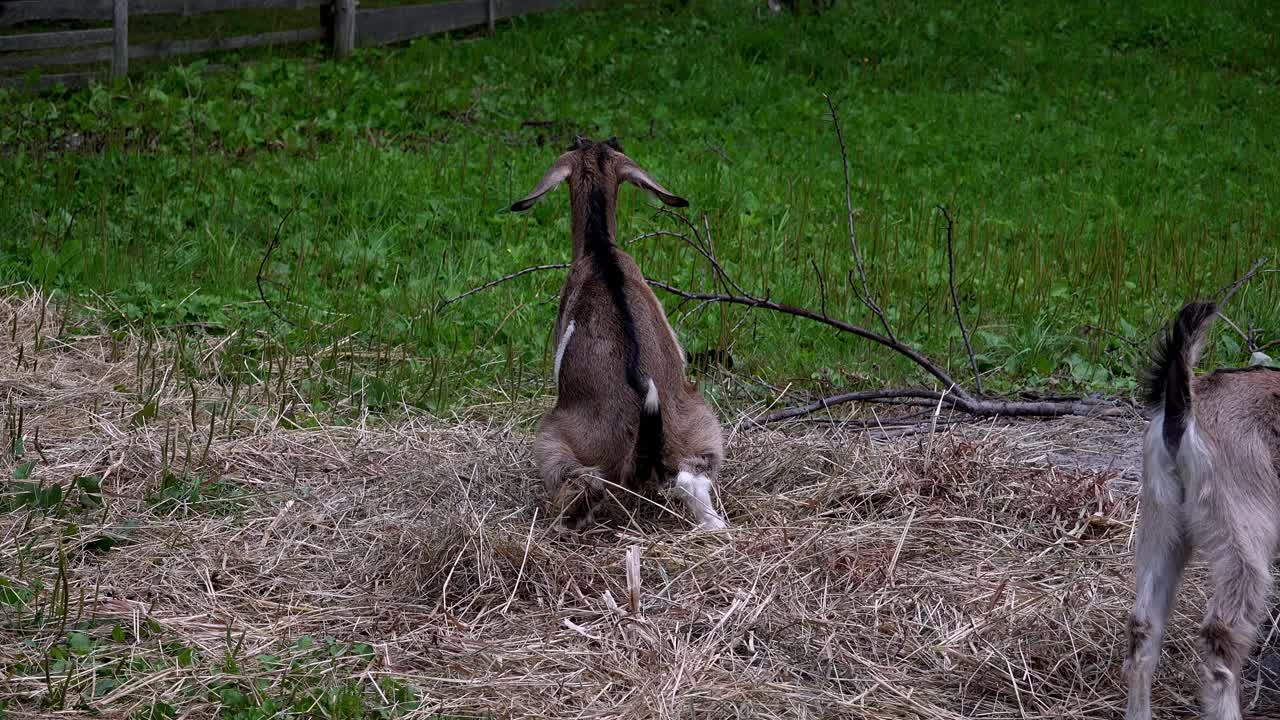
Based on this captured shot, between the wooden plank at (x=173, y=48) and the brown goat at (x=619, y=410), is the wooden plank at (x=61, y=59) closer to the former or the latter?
the wooden plank at (x=173, y=48)

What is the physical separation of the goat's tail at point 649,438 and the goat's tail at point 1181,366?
176 cm

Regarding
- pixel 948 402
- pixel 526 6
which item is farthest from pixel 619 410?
pixel 526 6

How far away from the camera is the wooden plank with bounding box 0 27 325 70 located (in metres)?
12.4

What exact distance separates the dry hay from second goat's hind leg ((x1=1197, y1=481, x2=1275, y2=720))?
0.46 meters

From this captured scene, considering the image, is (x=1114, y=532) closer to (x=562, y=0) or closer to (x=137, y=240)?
(x=137, y=240)

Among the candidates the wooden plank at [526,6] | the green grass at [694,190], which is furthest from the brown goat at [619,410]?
the wooden plank at [526,6]

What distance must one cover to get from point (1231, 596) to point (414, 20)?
1508cm

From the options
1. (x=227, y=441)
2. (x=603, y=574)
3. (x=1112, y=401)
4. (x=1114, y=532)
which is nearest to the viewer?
(x=603, y=574)

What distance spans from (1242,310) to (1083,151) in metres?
5.40

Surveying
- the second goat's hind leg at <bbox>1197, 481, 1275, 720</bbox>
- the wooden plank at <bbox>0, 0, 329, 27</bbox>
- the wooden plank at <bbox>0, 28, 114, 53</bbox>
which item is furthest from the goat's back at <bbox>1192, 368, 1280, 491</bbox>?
the wooden plank at <bbox>0, 0, 329, 27</bbox>

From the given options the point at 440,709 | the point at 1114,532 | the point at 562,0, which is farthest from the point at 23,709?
the point at 562,0

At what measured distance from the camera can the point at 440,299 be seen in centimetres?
747

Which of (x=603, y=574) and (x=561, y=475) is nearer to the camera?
(x=603, y=574)

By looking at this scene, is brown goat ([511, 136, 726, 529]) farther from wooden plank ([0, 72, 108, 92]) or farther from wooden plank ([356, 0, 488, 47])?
wooden plank ([356, 0, 488, 47])
